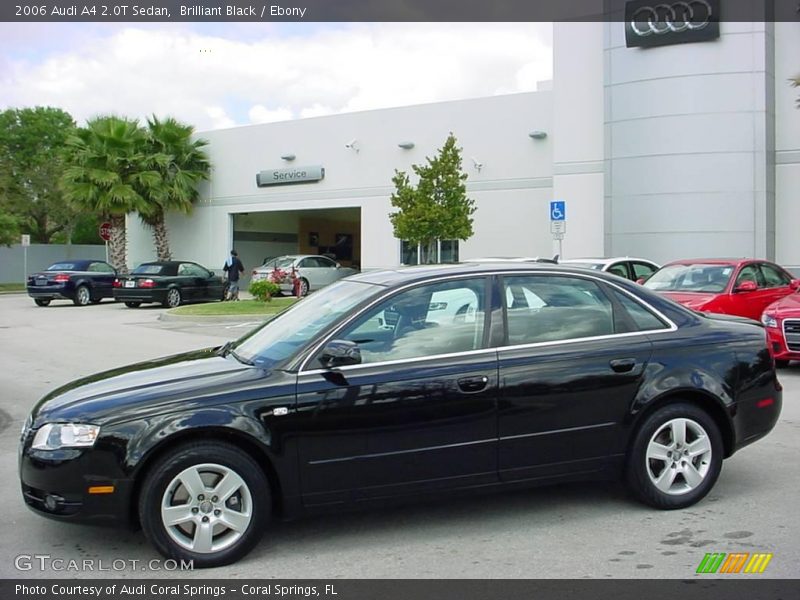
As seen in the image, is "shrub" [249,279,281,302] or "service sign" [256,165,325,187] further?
"service sign" [256,165,325,187]

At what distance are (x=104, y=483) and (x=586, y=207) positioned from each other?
72.6 feet

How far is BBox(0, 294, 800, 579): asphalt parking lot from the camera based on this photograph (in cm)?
450

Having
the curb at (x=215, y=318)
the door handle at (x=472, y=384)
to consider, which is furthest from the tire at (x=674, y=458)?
the curb at (x=215, y=318)

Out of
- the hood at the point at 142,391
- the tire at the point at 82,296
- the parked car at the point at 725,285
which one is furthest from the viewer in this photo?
the tire at the point at 82,296

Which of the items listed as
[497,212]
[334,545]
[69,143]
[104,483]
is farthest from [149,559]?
[69,143]

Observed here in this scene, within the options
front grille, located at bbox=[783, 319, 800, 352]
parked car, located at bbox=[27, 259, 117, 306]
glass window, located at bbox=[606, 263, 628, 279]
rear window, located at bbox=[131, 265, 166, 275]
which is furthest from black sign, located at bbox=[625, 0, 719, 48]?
parked car, located at bbox=[27, 259, 117, 306]

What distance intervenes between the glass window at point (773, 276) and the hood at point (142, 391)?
11139 mm

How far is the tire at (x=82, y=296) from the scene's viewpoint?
86.1 feet

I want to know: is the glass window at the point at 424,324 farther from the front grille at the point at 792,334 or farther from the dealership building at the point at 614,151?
the dealership building at the point at 614,151

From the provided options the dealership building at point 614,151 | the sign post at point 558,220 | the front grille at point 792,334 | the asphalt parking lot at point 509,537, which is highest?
the dealership building at point 614,151

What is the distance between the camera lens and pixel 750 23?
22.0 m

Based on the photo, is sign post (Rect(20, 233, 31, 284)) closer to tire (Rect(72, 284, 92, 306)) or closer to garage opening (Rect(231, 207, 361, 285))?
tire (Rect(72, 284, 92, 306))

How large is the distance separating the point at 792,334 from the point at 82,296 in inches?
857
